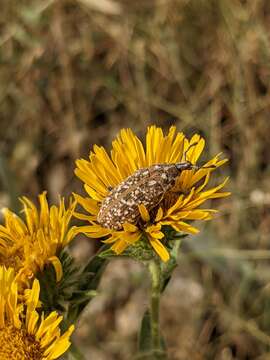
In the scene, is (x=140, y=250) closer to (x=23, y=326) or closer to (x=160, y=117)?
(x=23, y=326)

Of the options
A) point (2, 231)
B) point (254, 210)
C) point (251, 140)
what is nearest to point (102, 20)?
point (251, 140)

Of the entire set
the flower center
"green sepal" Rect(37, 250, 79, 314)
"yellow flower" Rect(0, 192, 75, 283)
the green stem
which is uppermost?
"yellow flower" Rect(0, 192, 75, 283)

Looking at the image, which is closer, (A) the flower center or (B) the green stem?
(A) the flower center

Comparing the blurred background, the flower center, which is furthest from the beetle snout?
the blurred background

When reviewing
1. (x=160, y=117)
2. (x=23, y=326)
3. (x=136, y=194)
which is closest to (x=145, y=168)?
(x=136, y=194)

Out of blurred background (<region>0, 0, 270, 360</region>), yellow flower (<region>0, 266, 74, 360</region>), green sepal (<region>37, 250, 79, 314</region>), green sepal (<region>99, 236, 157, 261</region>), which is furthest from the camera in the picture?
blurred background (<region>0, 0, 270, 360</region>)

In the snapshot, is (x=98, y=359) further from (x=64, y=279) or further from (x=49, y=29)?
(x=49, y=29)

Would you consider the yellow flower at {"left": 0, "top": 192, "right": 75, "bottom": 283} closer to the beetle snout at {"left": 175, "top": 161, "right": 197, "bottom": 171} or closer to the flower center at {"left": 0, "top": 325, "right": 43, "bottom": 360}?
the flower center at {"left": 0, "top": 325, "right": 43, "bottom": 360}
